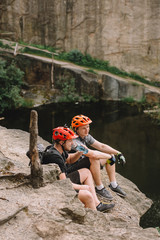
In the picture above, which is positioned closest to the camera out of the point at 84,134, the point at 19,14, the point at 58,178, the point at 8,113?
the point at 58,178

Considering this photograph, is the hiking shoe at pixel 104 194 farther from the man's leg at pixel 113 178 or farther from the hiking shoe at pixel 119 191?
the hiking shoe at pixel 119 191

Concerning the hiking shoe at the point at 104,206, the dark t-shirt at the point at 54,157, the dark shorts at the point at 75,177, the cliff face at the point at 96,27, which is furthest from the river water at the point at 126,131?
the cliff face at the point at 96,27

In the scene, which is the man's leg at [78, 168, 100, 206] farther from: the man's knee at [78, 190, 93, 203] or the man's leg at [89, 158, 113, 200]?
the man's knee at [78, 190, 93, 203]

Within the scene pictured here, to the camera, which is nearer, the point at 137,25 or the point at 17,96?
the point at 17,96

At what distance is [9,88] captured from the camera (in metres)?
16.2

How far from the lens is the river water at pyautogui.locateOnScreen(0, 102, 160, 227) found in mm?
8203

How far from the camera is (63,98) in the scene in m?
18.5

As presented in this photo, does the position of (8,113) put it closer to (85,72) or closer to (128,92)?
(85,72)

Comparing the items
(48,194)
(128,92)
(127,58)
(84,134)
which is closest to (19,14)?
(127,58)

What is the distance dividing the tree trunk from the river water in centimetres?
354

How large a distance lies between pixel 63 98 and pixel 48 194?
15.0 m

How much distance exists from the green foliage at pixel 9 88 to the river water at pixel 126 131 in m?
0.72

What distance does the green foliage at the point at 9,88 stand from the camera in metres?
15.8

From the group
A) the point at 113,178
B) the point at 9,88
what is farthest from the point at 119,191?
the point at 9,88
